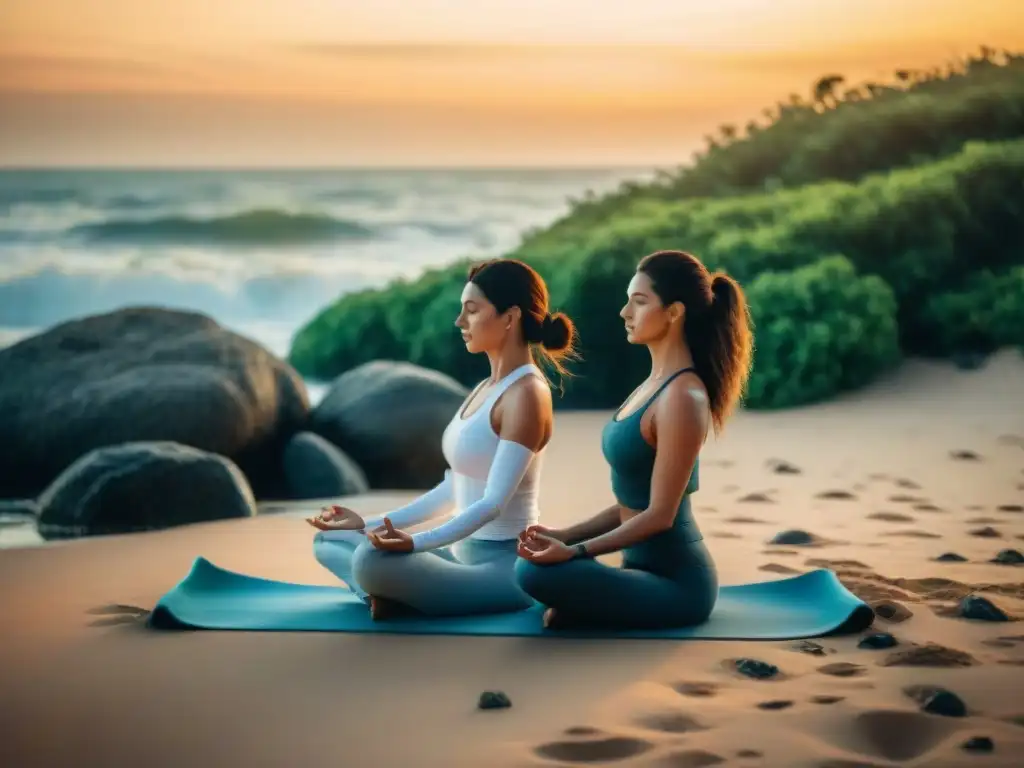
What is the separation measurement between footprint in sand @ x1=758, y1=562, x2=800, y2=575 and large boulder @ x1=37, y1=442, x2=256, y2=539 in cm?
220

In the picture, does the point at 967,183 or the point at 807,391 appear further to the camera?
the point at 967,183

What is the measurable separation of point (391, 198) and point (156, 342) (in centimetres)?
1331

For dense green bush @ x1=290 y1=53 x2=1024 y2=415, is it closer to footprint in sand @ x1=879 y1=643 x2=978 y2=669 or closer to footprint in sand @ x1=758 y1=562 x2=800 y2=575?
footprint in sand @ x1=758 y1=562 x2=800 y2=575

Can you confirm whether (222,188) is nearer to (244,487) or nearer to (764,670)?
(244,487)

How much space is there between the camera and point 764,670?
11.2ft

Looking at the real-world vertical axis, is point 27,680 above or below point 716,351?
below

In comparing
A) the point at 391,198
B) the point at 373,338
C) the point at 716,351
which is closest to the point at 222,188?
the point at 391,198

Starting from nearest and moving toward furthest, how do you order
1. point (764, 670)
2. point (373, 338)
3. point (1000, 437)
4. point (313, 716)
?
point (313, 716) < point (764, 670) < point (1000, 437) < point (373, 338)

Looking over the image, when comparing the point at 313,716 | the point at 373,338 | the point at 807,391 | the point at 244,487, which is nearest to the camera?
the point at 313,716

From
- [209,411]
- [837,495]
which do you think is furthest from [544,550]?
[209,411]

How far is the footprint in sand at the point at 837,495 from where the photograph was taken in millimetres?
5898

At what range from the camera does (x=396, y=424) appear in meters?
6.83

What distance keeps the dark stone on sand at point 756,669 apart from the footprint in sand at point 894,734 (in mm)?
327

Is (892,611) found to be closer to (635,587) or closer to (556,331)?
(635,587)
